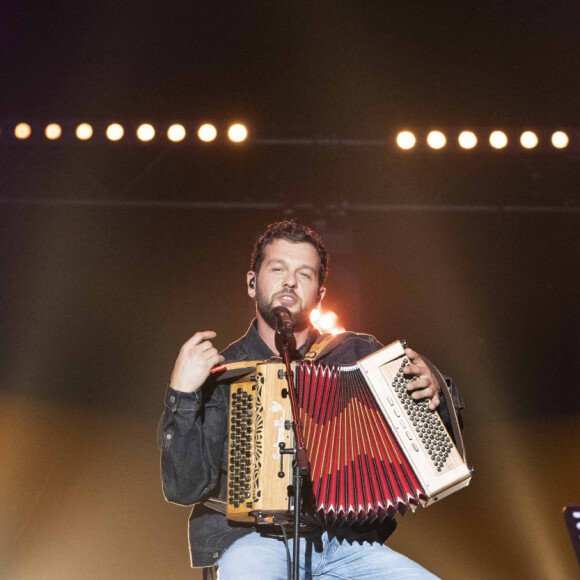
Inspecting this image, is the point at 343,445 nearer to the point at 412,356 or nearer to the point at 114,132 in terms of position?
the point at 412,356

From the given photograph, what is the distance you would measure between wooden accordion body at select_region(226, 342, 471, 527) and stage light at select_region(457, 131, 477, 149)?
268 centimetres

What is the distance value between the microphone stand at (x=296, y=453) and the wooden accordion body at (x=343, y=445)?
0.34 ft

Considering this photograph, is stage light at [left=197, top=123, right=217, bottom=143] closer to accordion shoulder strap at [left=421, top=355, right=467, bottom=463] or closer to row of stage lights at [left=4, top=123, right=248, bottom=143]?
row of stage lights at [left=4, top=123, right=248, bottom=143]

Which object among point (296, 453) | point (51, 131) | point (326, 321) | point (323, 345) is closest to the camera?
Result: point (296, 453)

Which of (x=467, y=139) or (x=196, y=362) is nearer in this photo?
(x=196, y=362)

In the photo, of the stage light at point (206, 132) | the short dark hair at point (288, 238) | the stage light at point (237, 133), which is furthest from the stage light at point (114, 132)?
the short dark hair at point (288, 238)

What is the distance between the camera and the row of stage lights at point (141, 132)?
4566mm

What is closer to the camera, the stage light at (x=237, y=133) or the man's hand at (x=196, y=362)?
the man's hand at (x=196, y=362)

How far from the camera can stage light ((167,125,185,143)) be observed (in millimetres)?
4605

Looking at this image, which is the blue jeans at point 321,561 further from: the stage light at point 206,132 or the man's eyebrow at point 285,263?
the stage light at point 206,132

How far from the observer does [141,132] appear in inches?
181

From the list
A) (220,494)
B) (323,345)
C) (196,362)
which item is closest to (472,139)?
(323,345)

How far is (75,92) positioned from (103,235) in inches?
41.3

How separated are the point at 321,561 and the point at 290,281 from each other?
1144 millimetres
